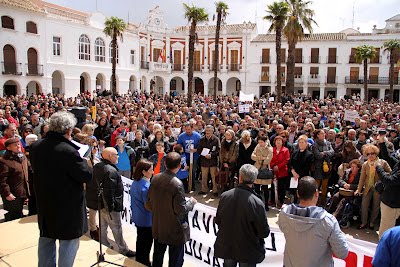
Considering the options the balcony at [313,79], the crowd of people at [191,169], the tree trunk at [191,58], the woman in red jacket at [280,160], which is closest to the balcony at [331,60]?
the balcony at [313,79]

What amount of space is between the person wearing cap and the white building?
27.1 metres

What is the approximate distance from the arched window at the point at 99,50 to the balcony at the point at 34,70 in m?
6.31

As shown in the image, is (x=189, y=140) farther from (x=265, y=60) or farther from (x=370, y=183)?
(x=265, y=60)

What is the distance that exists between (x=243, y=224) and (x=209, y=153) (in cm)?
509

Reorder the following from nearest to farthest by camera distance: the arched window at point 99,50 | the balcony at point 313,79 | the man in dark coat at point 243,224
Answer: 1. the man in dark coat at point 243,224
2. the arched window at point 99,50
3. the balcony at point 313,79

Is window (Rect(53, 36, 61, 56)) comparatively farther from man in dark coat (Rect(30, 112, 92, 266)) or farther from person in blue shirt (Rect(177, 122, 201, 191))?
man in dark coat (Rect(30, 112, 92, 266))

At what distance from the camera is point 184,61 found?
47.1 meters

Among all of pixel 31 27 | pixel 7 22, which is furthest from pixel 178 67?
pixel 7 22

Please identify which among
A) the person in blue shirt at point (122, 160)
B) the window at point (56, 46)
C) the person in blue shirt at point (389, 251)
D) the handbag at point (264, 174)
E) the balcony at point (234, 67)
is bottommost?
the handbag at point (264, 174)

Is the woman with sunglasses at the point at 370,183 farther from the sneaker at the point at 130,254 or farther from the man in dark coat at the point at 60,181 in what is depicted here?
the man in dark coat at the point at 60,181

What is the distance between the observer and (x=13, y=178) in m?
6.28

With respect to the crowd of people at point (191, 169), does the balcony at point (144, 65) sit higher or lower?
higher

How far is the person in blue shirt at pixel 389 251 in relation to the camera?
2.40m

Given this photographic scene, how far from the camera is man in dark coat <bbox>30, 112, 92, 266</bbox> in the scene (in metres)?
3.45
